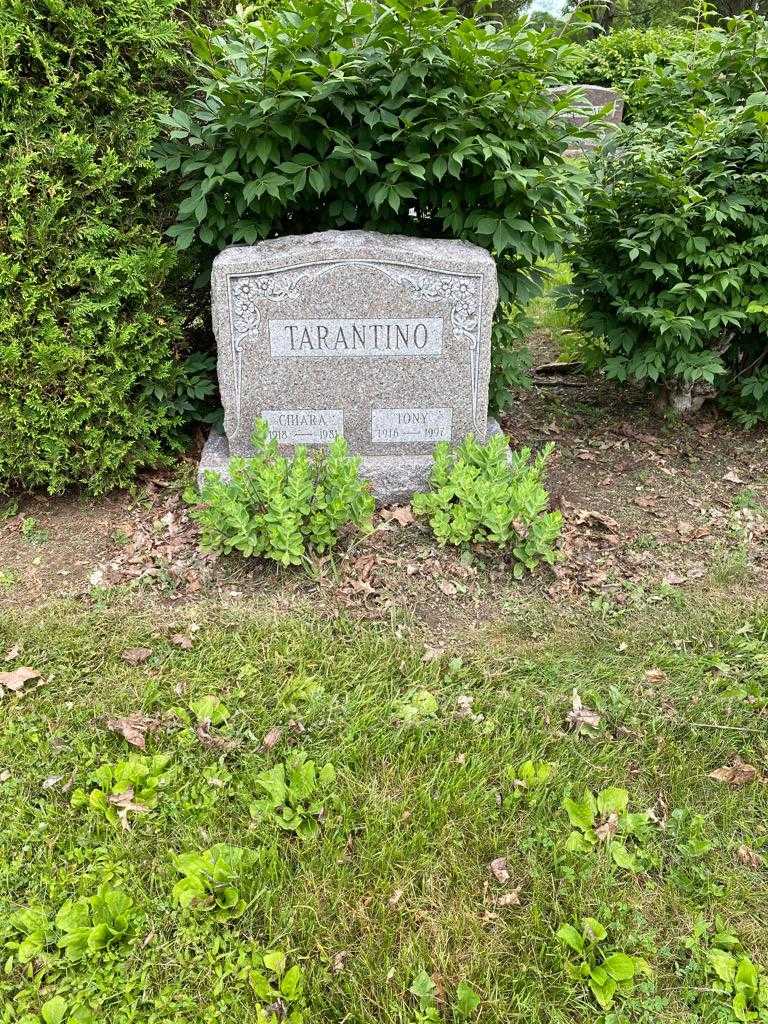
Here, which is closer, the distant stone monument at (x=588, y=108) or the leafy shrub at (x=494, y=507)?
the leafy shrub at (x=494, y=507)

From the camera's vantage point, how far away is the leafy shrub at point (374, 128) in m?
3.15

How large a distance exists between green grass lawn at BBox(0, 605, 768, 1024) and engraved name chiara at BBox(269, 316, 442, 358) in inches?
51.9

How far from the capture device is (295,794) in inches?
91.0

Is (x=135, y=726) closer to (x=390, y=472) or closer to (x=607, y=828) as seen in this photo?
(x=607, y=828)

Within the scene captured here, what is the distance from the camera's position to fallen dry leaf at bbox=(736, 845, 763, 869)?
2.21 metres

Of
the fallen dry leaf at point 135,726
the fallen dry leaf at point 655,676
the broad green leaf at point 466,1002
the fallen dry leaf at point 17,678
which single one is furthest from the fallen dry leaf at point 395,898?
the fallen dry leaf at point 17,678

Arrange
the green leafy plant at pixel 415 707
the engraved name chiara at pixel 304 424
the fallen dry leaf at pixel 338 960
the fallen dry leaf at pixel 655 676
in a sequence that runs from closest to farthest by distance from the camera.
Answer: the fallen dry leaf at pixel 338 960 → the green leafy plant at pixel 415 707 → the fallen dry leaf at pixel 655 676 → the engraved name chiara at pixel 304 424

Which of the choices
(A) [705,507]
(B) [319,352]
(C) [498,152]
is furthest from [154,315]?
(A) [705,507]

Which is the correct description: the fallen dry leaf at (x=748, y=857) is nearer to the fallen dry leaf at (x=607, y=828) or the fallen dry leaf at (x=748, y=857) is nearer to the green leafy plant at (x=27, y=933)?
the fallen dry leaf at (x=607, y=828)

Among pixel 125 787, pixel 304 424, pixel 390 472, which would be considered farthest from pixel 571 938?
pixel 304 424

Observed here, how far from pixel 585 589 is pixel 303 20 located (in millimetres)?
2647

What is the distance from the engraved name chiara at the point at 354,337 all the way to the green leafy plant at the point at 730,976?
8.47 ft

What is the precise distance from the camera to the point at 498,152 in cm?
315

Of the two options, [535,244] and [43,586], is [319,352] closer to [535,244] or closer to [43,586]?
[535,244]
